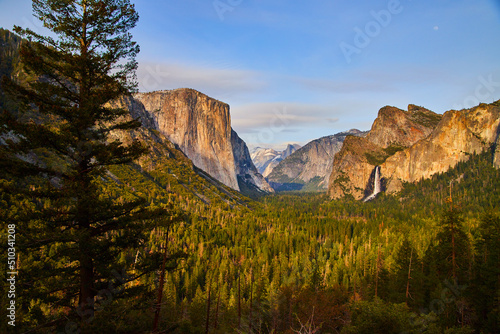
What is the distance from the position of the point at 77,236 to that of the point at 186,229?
78.1m

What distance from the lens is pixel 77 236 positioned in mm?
8992

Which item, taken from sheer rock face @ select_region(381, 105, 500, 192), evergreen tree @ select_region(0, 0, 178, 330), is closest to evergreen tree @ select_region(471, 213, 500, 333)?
evergreen tree @ select_region(0, 0, 178, 330)

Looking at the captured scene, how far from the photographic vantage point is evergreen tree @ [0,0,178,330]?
9.28 m

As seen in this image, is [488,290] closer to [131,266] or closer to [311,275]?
[131,266]

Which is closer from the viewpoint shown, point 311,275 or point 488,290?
point 488,290

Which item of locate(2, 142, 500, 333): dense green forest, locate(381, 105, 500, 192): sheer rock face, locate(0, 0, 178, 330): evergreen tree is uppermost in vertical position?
locate(381, 105, 500, 192): sheer rock face

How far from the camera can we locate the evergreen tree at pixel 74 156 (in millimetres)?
Result: 9281

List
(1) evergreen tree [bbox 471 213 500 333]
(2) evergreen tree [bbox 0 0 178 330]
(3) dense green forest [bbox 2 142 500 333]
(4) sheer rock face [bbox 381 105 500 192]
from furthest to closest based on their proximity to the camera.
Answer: (4) sheer rock face [bbox 381 105 500 192], (1) evergreen tree [bbox 471 213 500 333], (3) dense green forest [bbox 2 142 500 333], (2) evergreen tree [bbox 0 0 178 330]

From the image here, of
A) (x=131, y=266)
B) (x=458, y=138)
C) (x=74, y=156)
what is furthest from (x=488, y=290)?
(x=458, y=138)

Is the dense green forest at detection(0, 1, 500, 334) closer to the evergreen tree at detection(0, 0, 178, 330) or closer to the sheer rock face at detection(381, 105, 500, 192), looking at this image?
the evergreen tree at detection(0, 0, 178, 330)

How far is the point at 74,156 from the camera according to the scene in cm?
1002

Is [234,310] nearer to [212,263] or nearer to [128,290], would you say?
[212,263]

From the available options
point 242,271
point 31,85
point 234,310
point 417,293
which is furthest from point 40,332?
point 242,271

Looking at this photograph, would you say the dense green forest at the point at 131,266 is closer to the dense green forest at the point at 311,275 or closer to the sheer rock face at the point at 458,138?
the dense green forest at the point at 311,275
